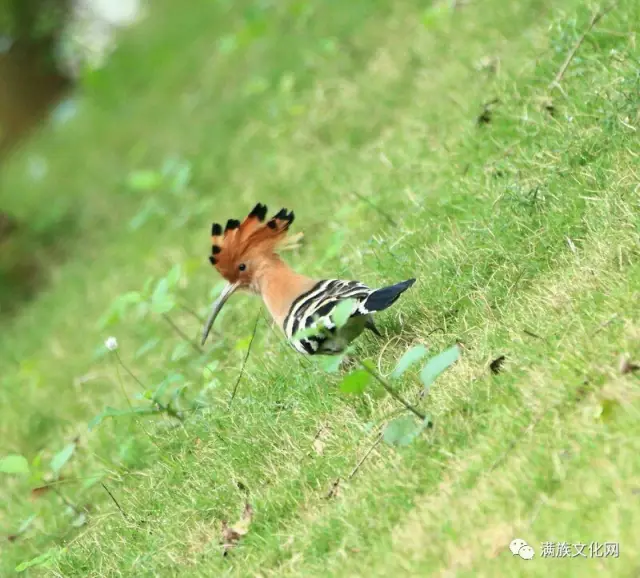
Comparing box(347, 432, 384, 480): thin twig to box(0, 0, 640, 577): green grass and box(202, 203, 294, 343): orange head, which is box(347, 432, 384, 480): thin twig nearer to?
box(0, 0, 640, 577): green grass

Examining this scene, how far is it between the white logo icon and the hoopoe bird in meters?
1.11

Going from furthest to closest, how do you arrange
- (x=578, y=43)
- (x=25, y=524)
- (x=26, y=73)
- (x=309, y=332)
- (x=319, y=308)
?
(x=26, y=73), (x=578, y=43), (x=25, y=524), (x=319, y=308), (x=309, y=332)

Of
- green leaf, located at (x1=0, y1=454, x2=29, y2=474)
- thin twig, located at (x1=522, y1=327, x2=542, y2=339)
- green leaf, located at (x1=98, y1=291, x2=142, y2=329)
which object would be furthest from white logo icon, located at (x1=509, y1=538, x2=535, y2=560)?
green leaf, located at (x1=98, y1=291, x2=142, y2=329)

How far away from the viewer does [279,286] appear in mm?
3713

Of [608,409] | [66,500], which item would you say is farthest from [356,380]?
[66,500]

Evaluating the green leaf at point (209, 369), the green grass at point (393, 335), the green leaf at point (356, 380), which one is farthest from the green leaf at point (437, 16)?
the green leaf at point (356, 380)

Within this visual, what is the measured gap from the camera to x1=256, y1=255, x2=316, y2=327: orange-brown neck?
366 cm

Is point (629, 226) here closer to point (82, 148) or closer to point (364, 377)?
point (364, 377)

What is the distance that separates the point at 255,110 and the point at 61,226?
235cm

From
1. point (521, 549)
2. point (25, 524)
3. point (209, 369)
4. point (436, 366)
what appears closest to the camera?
point (521, 549)

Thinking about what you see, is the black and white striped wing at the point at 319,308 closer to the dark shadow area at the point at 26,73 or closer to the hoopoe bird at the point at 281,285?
the hoopoe bird at the point at 281,285

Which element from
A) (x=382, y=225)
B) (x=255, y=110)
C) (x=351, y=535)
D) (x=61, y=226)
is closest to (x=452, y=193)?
(x=382, y=225)

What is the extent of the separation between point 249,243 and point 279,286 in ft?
0.72

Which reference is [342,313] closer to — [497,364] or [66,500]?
[497,364]
